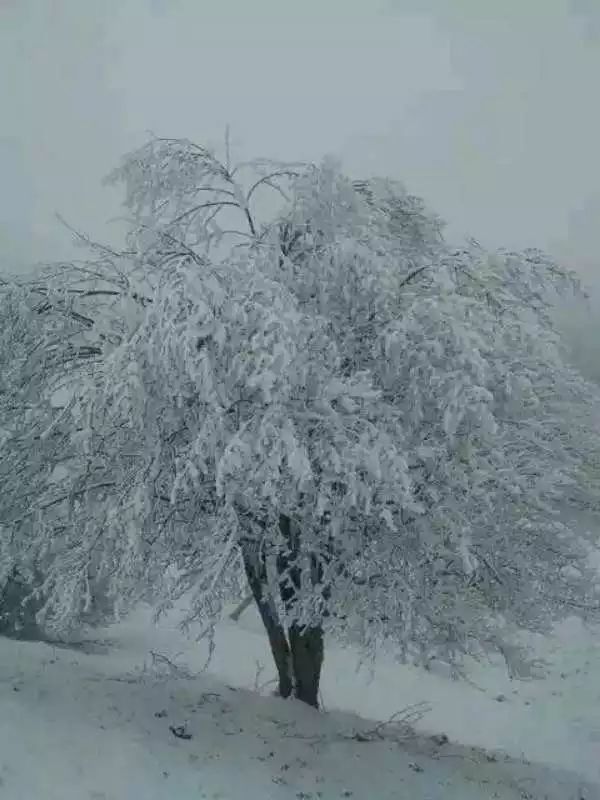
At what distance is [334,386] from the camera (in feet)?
22.7

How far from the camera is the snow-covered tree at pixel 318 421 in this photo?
22.4ft

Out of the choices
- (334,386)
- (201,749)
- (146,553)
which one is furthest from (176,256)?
(201,749)

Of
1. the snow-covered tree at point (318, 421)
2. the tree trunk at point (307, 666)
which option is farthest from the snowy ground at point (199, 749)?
the snow-covered tree at point (318, 421)

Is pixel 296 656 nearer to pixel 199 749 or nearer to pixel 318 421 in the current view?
pixel 199 749

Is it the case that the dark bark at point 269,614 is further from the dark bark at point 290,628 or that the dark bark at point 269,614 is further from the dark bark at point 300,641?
the dark bark at point 300,641

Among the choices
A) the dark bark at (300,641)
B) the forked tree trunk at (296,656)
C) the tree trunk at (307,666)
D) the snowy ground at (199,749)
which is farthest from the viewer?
the tree trunk at (307,666)

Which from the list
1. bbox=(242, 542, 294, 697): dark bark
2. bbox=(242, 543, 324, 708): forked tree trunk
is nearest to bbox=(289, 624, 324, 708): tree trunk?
bbox=(242, 543, 324, 708): forked tree trunk

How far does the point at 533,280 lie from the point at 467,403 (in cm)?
216

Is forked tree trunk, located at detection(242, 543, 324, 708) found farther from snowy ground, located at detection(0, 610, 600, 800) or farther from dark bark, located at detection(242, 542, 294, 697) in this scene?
snowy ground, located at detection(0, 610, 600, 800)

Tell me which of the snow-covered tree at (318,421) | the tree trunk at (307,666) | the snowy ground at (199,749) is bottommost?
the snowy ground at (199,749)

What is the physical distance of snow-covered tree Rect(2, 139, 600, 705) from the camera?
6820 millimetres

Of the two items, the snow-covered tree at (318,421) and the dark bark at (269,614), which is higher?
the snow-covered tree at (318,421)

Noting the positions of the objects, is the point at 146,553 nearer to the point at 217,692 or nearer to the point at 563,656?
the point at 217,692

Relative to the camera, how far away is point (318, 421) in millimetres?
7066
